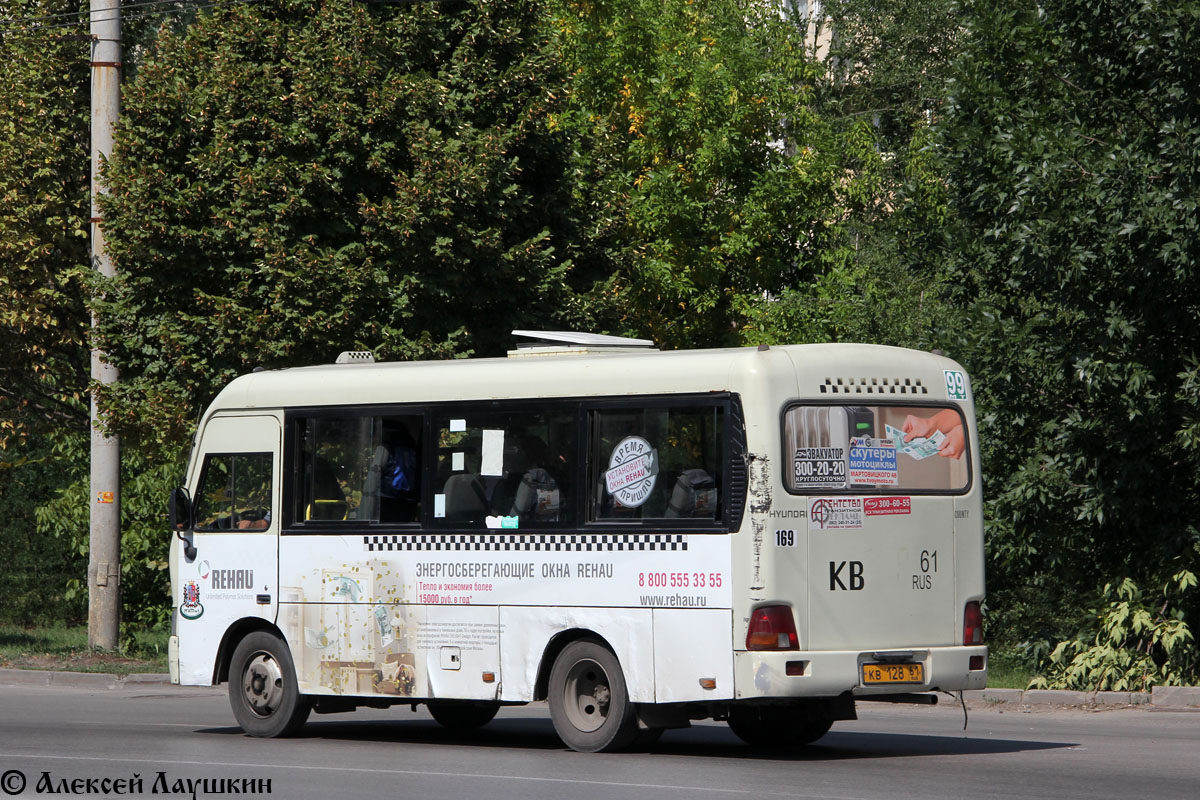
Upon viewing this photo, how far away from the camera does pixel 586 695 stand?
12828 millimetres

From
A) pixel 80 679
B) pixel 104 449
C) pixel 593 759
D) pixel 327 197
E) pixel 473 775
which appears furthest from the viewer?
pixel 104 449

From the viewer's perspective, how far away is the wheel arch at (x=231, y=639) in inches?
579

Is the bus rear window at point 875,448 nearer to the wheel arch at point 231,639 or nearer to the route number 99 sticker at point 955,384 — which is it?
the route number 99 sticker at point 955,384

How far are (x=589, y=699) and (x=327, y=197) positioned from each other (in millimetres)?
9591

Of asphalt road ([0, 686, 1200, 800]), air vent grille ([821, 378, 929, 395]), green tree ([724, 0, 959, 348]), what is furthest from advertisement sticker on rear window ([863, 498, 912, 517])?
green tree ([724, 0, 959, 348])

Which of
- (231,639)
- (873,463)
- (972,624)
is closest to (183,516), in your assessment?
(231,639)

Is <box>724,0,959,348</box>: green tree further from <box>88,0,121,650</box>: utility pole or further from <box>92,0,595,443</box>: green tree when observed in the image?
<box>88,0,121,650</box>: utility pole

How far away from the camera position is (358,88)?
20.8 metres

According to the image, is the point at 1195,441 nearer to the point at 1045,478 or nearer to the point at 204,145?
the point at 1045,478

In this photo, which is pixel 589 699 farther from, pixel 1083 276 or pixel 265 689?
pixel 1083 276

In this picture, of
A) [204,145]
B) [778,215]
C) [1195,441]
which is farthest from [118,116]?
[1195,441]

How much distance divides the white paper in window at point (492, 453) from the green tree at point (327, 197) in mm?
7014

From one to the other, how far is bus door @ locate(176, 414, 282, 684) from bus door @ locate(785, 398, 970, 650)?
15.8ft

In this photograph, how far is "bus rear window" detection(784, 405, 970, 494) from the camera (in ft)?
39.8
